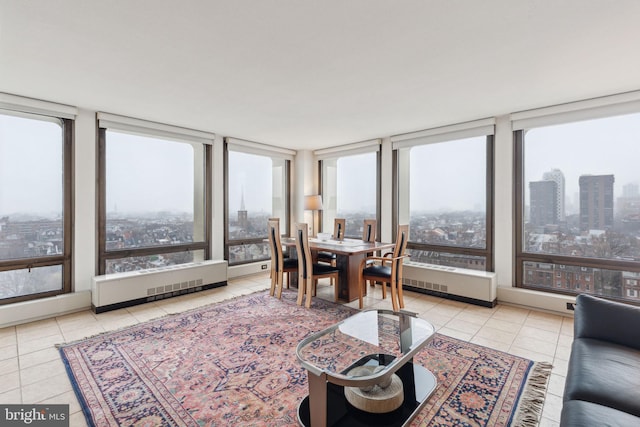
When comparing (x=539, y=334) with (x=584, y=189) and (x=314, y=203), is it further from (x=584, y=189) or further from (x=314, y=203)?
(x=314, y=203)

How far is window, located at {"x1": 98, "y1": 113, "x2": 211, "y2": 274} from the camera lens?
392cm

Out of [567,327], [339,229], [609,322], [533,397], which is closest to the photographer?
[609,322]

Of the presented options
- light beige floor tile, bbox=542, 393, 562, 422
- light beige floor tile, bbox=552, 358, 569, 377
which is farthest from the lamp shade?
light beige floor tile, bbox=542, 393, 562, 422

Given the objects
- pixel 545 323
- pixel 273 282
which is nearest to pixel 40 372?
pixel 273 282

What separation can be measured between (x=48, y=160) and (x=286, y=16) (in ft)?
11.3

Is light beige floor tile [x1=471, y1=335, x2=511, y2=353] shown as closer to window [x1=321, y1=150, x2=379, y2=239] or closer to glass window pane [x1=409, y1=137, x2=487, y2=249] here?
glass window pane [x1=409, y1=137, x2=487, y2=249]

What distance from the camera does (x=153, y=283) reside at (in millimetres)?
3947

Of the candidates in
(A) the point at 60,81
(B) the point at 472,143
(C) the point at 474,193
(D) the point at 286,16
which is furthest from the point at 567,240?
(A) the point at 60,81

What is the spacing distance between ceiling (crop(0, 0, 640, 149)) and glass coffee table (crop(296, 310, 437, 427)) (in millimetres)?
2070

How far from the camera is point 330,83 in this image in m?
2.87

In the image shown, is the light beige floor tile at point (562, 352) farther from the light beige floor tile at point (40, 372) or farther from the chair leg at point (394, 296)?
the light beige floor tile at point (40, 372)

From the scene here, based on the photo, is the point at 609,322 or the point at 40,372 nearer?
the point at 609,322

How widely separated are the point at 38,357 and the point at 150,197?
2.35 metres

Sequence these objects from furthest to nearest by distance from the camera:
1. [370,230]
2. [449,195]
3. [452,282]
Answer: [370,230] → [449,195] → [452,282]
